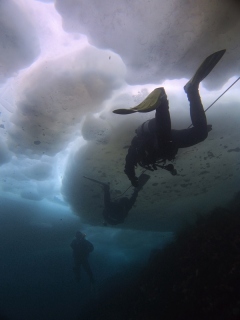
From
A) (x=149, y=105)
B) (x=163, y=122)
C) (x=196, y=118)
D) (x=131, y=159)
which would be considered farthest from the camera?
(x=131, y=159)

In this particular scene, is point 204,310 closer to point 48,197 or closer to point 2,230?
point 48,197

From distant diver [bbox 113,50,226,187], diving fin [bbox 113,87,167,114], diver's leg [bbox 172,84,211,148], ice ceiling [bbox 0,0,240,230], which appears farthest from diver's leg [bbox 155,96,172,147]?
ice ceiling [bbox 0,0,240,230]

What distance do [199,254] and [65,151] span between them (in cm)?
911

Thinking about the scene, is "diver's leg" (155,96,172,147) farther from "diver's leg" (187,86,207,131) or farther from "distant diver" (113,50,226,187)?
"diver's leg" (187,86,207,131)

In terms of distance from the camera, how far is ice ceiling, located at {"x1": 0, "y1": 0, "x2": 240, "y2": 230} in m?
5.72

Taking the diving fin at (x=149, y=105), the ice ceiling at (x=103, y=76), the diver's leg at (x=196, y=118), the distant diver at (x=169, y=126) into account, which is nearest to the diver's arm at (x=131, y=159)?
the distant diver at (x=169, y=126)

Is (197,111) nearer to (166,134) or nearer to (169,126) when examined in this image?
(169,126)

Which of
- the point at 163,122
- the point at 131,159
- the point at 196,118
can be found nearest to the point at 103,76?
the point at 131,159

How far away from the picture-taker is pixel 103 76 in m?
7.39

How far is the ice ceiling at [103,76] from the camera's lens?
5.72 metres

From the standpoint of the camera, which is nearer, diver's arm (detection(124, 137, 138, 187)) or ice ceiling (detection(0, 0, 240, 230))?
diver's arm (detection(124, 137, 138, 187))

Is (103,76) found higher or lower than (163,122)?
higher

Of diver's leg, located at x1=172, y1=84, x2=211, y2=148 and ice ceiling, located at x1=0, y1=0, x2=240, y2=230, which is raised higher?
ice ceiling, located at x1=0, y1=0, x2=240, y2=230

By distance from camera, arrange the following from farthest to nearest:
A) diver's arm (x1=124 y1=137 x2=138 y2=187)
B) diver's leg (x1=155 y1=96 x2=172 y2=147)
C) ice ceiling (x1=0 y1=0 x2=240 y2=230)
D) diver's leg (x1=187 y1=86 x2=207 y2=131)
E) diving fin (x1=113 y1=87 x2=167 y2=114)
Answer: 1. ice ceiling (x1=0 y1=0 x2=240 y2=230)
2. diver's arm (x1=124 y1=137 x2=138 y2=187)
3. diver's leg (x1=187 y1=86 x2=207 y2=131)
4. diver's leg (x1=155 y1=96 x2=172 y2=147)
5. diving fin (x1=113 y1=87 x2=167 y2=114)
